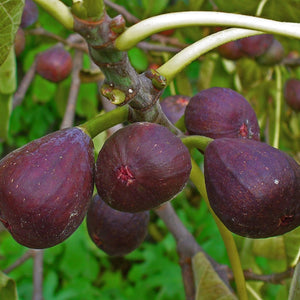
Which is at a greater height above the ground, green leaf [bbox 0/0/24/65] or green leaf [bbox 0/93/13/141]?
green leaf [bbox 0/0/24/65]

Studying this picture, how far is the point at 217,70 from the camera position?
1.95 meters

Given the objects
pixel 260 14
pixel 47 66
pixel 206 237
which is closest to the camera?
pixel 260 14

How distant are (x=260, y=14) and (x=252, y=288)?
0.75 m

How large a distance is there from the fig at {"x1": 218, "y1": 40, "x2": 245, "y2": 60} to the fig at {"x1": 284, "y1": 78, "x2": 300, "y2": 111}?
0.23m

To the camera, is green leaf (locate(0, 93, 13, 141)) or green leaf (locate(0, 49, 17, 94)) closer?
green leaf (locate(0, 49, 17, 94))

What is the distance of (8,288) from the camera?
0.90 metres

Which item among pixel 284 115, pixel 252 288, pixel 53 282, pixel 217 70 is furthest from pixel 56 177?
pixel 53 282

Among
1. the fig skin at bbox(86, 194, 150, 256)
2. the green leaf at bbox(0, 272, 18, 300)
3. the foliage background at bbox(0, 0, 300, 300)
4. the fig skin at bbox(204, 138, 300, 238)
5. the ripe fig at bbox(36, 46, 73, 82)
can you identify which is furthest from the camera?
the ripe fig at bbox(36, 46, 73, 82)

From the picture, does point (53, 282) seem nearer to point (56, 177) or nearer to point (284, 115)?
point (284, 115)

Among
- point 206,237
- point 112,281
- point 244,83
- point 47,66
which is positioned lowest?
point 112,281

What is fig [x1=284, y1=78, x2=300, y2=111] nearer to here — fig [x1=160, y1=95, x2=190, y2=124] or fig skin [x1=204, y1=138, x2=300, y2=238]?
fig [x1=160, y1=95, x2=190, y2=124]

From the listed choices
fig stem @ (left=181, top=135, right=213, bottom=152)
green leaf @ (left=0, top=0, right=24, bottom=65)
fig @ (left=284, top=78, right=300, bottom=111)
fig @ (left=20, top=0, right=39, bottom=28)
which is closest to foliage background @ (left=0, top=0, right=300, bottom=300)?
fig @ (left=284, top=78, right=300, bottom=111)

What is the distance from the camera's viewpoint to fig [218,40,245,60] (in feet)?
5.77

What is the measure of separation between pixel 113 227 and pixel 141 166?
0.40m
